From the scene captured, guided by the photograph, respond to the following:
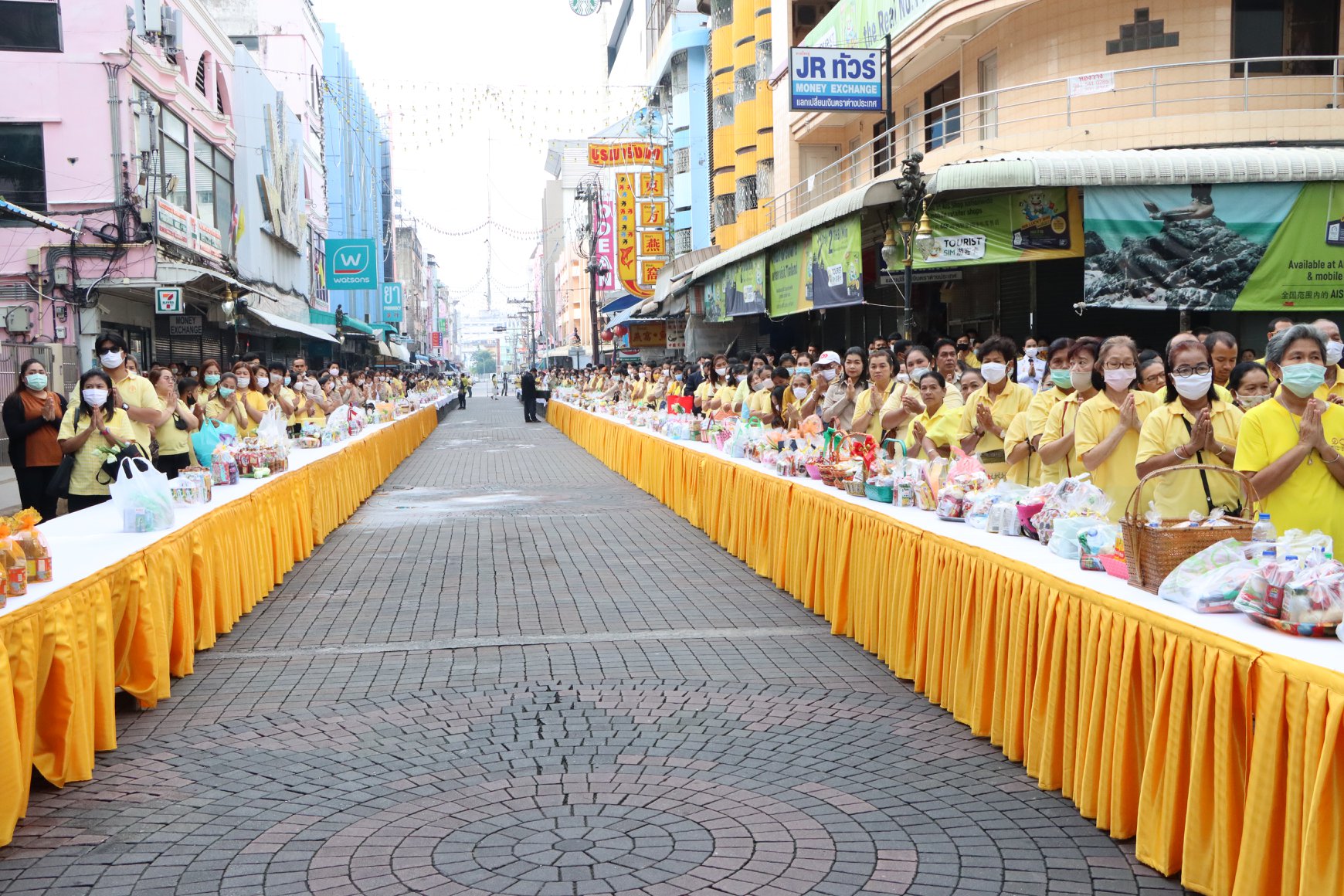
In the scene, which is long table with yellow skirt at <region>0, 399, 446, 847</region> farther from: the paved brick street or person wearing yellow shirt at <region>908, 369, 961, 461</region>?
person wearing yellow shirt at <region>908, 369, 961, 461</region>

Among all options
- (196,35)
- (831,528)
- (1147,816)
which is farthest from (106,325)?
(1147,816)

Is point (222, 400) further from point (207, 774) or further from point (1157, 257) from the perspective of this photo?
point (1157, 257)

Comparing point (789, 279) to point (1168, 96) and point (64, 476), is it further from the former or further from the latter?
point (64, 476)

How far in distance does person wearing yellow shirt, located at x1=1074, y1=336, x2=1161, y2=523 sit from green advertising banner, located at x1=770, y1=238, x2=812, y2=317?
12772 mm

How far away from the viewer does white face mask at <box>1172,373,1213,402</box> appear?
5.46 meters

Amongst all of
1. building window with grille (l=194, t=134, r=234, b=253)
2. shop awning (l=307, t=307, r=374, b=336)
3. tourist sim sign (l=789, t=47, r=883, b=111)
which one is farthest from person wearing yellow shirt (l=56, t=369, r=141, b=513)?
shop awning (l=307, t=307, r=374, b=336)

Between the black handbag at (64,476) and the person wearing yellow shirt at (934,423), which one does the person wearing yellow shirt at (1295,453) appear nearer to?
the person wearing yellow shirt at (934,423)

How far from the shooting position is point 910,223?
1467 centimetres

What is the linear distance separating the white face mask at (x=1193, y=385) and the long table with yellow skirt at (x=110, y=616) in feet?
16.9

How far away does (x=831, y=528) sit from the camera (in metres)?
8.07

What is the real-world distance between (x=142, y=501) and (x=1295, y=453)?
6158 millimetres

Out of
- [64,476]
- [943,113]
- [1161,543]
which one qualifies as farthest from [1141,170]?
[64,476]

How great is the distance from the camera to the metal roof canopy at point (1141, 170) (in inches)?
555

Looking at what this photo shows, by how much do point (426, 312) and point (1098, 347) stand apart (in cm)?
13067
